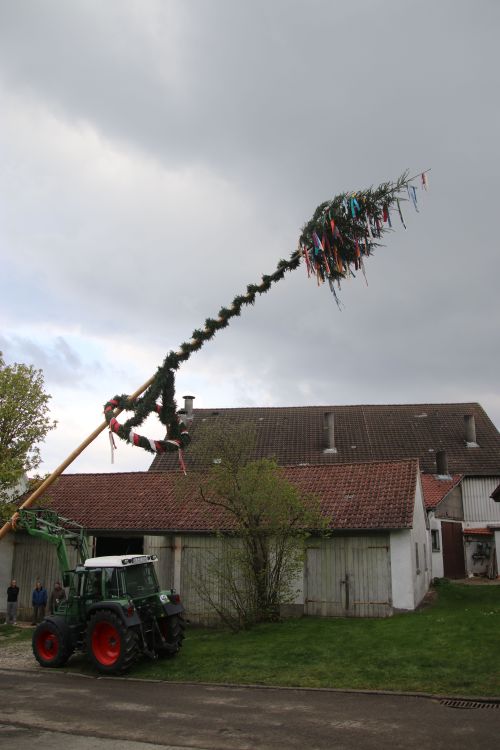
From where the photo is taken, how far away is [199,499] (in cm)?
2028

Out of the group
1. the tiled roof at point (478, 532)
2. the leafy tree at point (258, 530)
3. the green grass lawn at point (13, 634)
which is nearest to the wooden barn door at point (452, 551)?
the tiled roof at point (478, 532)

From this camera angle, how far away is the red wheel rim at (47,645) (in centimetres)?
1402

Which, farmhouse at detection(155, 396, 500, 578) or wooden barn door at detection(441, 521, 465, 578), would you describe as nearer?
wooden barn door at detection(441, 521, 465, 578)

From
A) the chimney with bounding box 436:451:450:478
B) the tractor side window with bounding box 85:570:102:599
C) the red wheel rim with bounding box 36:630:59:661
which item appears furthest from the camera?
the chimney with bounding box 436:451:450:478

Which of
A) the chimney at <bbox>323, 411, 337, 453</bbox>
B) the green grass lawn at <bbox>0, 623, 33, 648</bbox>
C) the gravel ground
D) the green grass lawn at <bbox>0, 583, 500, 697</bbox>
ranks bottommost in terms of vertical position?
the gravel ground

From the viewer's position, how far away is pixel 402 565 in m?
17.7

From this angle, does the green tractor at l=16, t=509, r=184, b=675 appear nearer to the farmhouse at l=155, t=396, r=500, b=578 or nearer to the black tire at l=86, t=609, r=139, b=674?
the black tire at l=86, t=609, r=139, b=674

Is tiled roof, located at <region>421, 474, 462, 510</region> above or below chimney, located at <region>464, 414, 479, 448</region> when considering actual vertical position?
below

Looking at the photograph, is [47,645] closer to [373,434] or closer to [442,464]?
[442,464]

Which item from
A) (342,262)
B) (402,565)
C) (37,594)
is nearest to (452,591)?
(402,565)

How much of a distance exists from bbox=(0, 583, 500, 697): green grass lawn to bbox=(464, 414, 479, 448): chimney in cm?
1769

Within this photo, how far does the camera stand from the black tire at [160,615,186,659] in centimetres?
1392

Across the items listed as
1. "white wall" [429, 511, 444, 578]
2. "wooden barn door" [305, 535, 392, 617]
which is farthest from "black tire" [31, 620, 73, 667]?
"white wall" [429, 511, 444, 578]

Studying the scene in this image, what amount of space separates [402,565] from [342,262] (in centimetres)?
1084
